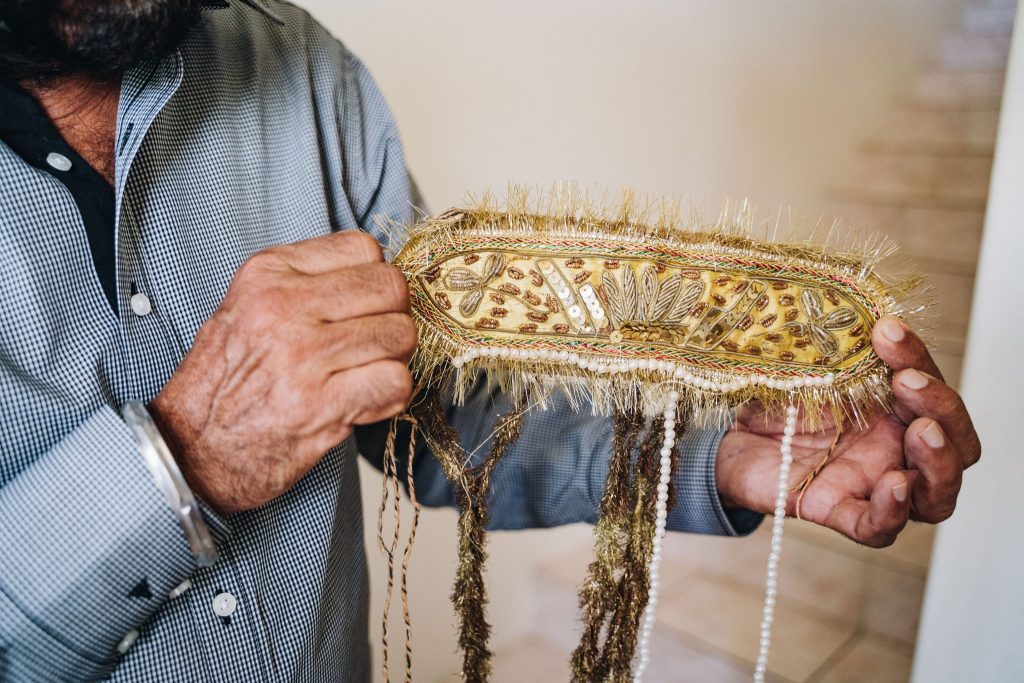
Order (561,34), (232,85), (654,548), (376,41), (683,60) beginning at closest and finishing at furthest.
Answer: (654,548)
(232,85)
(376,41)
(561,34)
(683,60)

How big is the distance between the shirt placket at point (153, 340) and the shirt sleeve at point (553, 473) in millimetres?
329

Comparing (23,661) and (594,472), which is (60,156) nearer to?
(23,661)

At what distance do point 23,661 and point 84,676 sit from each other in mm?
60

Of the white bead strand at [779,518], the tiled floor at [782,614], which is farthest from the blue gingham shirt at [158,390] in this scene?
the tiled floor at [782,614]

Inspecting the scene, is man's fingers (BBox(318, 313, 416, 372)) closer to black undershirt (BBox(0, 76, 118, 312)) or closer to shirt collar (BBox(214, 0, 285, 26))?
black undershirt (BBox(0, 76, 118, 312))

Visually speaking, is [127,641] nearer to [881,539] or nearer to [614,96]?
[881,539]

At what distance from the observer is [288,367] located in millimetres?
596

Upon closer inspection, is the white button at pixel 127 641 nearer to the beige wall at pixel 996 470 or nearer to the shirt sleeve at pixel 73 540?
the shirt sleeve at pixel 73 540

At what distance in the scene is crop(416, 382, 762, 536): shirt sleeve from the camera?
2.99ft

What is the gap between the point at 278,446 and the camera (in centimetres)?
62

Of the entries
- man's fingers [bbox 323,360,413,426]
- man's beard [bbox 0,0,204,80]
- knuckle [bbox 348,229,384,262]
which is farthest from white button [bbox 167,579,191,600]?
man's beard [bbox 0,0,204,80]

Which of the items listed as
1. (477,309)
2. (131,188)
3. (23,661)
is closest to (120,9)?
(131,188)

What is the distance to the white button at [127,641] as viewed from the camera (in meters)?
0.67

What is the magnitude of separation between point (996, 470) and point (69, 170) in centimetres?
141
